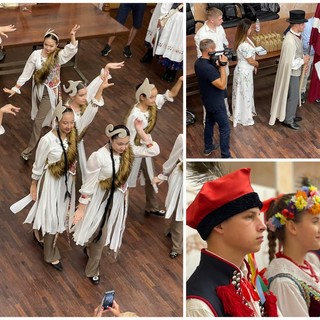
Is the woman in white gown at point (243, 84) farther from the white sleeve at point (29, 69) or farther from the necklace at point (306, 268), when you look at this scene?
the necklace at point (306, 268)

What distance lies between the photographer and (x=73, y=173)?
627cm

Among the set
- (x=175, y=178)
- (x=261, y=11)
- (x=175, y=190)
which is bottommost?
(x=261, y=11)

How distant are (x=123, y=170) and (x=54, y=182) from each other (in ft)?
1.66

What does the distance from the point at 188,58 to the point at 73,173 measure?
169 centimetres

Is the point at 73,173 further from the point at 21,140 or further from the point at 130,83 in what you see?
the point at 130,83

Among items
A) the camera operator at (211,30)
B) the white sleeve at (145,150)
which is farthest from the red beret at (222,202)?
the camera operator at (211,30)

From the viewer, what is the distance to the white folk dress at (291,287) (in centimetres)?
472

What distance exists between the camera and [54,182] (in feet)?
20.2

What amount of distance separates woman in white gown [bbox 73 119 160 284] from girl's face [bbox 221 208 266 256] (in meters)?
1.99

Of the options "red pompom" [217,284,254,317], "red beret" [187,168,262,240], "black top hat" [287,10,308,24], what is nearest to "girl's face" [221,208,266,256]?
"red beret" [187,168,262,240]

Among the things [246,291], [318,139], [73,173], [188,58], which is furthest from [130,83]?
[246,291]

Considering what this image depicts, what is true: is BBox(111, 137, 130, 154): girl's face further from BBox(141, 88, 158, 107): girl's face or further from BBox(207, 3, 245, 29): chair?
BBox(207, 3, 245, 29): chair

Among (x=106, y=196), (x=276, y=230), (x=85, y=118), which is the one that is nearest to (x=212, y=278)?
(x=276, y=230)

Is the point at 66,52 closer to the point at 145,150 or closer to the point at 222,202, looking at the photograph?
the point at 145,150
